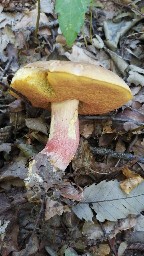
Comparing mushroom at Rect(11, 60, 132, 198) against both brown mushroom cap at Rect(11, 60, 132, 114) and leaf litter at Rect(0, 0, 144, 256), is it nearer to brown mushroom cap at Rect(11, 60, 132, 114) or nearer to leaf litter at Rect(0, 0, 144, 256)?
brown mushroom cap at Rect(11, 60, 132, 114)

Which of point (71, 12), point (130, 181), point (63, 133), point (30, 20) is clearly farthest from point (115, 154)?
point (30, 20)

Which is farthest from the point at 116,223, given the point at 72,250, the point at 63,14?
the point at 63,14

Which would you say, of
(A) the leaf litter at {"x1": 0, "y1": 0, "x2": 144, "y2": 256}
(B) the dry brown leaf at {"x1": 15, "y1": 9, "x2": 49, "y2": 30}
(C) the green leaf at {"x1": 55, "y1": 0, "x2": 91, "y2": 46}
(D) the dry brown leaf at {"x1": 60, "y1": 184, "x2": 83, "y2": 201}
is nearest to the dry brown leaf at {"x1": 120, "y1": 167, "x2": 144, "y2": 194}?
(A) the leaf litter at {"x1": 0, "y1": 0, "x2": 144, "y2": 256}

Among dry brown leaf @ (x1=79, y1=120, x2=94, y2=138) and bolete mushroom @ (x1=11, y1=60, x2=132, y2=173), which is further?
dry brown leaf @ (x1=79, y1=120, x2=94, y2=138)

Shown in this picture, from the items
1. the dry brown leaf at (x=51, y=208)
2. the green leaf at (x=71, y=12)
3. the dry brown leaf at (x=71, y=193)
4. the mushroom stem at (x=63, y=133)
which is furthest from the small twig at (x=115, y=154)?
the green leaf at (x=71, y=12)

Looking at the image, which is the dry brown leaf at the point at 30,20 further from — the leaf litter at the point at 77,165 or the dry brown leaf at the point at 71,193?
the dry brown leaf at the point at 71,193

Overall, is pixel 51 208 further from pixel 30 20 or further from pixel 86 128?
pixel 30 20

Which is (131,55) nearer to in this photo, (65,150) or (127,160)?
(127,160)
